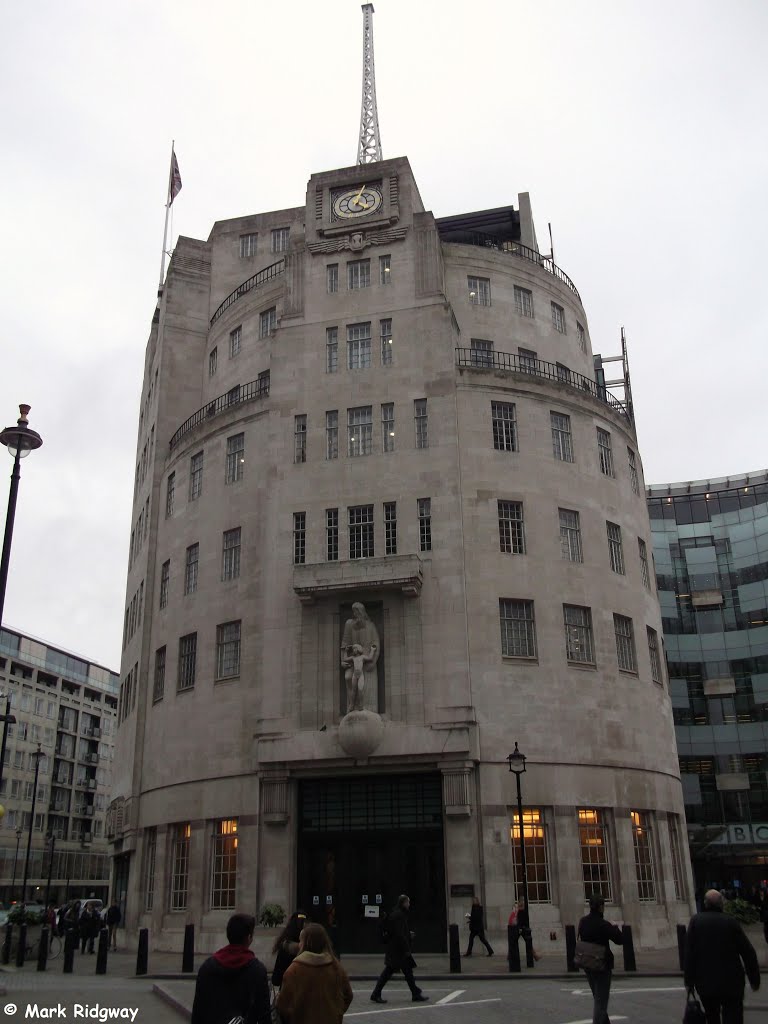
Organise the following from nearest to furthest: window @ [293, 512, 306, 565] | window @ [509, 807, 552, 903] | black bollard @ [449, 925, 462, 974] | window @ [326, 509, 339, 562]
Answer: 1. black bollard @ [449, 925, 462, 974]
2. window @ [509, 807, 552, 903]
3. window @ [326, 509, 339, 562]
4. window @ [293, 512, 306, 565]

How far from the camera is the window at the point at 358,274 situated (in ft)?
131

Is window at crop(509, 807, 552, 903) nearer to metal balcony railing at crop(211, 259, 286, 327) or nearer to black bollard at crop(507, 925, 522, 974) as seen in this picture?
black bollard at crop(507, 925, 522, 974)

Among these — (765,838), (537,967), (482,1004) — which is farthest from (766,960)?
(765,838)

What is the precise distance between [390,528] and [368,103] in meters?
36.1

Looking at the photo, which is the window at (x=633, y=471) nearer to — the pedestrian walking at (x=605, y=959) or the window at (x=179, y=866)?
the window at (x=179, y=866)

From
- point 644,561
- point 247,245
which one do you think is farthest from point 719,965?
point 247,245

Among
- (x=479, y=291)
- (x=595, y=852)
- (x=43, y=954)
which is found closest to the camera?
(x=43, y=954)

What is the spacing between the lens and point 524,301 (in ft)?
141

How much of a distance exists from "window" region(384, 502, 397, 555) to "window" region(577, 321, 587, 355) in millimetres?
15317

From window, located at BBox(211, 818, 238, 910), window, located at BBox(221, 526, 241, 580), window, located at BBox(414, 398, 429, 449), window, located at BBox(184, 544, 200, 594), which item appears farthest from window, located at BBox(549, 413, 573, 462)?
window, located at BBox(211, 818, 238, 910)

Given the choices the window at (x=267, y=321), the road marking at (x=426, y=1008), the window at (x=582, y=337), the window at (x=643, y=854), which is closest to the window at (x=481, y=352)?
the window at (x=582, y=337)

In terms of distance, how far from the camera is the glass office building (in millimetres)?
65438

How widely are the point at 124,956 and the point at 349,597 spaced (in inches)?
588

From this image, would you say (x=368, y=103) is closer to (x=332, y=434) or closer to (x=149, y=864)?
(x=332, y=434)
